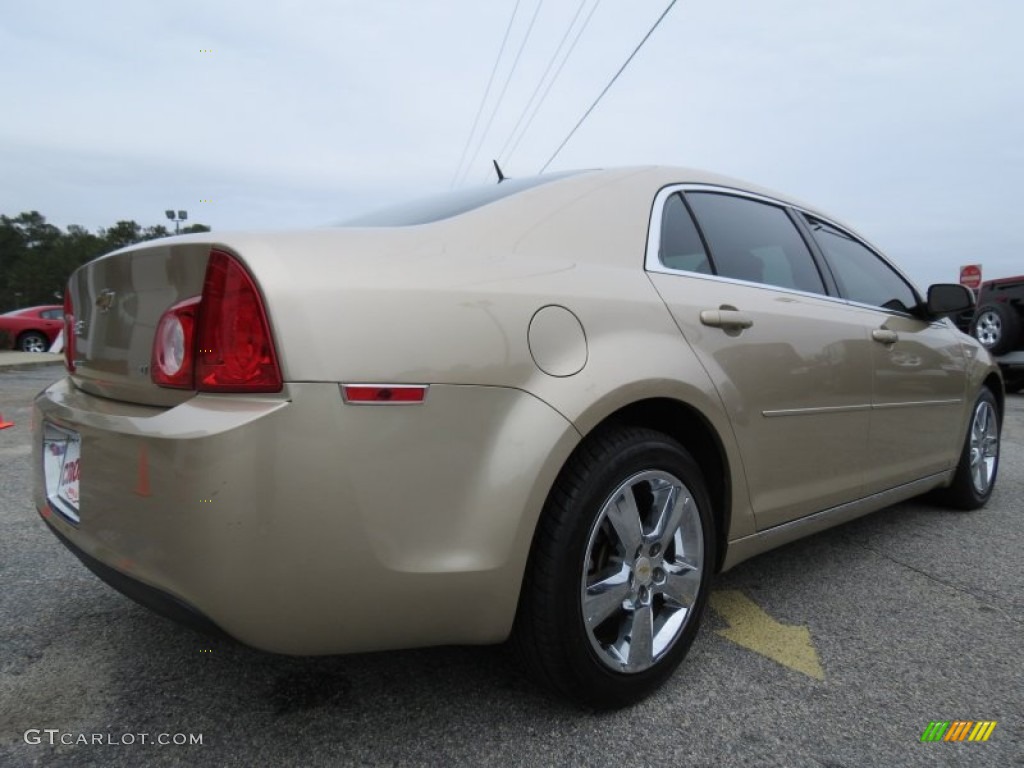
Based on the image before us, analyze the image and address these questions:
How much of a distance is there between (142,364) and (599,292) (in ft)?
3.56

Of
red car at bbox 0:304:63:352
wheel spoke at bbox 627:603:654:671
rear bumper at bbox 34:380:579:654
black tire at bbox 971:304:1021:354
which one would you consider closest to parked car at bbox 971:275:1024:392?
black tire at bbox 971:304:1021:354

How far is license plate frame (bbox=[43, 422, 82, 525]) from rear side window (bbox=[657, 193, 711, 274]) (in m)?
1.62

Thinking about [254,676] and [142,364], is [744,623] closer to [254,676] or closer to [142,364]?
[254,676]

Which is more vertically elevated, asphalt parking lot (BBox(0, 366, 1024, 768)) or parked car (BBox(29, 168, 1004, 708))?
parked car (BBox(29, 168, 1004, 708))

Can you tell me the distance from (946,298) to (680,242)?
70.2 inches

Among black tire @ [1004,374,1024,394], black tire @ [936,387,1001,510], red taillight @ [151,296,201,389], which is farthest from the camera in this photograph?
black tire @ [1004,374,1024,394]

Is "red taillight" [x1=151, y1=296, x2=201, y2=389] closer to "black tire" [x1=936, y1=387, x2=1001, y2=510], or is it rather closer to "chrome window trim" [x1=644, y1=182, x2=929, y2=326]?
"chrome window trim" [x1=644, y1=182, x2=929, y2=326]

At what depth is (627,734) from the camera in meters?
1.63

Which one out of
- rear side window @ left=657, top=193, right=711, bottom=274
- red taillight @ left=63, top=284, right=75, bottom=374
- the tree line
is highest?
rear side window @ left=657, top=193, right=711, bottom=274

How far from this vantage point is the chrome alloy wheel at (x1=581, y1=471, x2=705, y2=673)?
168cm

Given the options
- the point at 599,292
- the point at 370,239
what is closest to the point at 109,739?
the point at 370,239

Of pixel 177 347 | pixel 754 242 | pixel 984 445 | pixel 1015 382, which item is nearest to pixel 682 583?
pixel 754 242

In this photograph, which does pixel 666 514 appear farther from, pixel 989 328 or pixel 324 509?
pixel 989 328

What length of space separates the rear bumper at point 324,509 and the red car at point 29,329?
19.1 m
